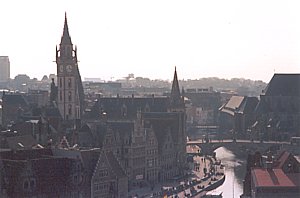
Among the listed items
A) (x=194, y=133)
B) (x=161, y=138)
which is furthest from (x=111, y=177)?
(x=194, y=133)

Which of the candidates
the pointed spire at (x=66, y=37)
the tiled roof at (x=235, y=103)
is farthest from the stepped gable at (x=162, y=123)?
the tiled roof at (x=235, y=103)

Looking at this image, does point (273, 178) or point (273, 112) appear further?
point (273, 112)

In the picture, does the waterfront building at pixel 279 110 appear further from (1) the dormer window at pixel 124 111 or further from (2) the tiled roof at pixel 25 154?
(2) the tiled roof at pixel 25 154

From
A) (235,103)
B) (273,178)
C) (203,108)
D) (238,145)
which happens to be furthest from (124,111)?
(203,108)

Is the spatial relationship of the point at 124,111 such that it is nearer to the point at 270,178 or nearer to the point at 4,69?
the point at 270,178

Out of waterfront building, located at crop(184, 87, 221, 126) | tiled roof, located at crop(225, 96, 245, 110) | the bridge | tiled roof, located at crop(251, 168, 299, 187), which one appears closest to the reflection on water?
the bridge

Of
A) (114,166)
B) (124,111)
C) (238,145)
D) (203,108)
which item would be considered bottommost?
(238,145)

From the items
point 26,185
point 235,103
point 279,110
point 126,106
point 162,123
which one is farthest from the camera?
point 235,103
